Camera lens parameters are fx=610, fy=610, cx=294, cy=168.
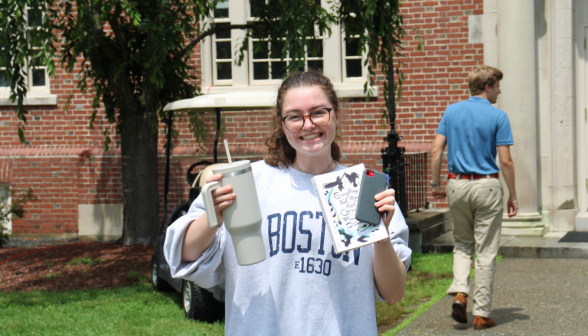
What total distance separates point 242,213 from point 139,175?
285 inches

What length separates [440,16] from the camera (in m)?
10.5

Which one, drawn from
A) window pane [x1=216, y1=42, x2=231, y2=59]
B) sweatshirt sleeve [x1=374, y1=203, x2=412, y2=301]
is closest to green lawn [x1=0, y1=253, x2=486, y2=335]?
sweatshirt sleeve [x1=374, y1=203, x2=412, y2=301]

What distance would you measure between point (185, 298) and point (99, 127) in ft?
21.6

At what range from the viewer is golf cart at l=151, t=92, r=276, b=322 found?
5.38 m

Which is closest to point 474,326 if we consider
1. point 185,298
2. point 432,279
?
point 432,279

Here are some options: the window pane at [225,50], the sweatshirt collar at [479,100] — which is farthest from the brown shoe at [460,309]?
the window pane at [225,50]

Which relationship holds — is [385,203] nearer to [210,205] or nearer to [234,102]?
[210,205]

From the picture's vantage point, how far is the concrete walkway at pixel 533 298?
493 centimetres

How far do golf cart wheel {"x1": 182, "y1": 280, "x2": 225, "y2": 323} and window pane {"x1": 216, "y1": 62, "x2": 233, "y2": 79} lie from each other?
21.5 ft

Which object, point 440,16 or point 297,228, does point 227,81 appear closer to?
point 440,16

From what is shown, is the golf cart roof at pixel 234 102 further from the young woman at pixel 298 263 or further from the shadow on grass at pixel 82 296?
the young woman at pixel 298 263

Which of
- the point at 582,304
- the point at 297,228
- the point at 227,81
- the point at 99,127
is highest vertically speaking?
the point at 227,81

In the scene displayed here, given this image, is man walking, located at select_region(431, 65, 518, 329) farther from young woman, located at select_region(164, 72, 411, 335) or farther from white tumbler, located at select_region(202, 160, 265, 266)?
white tumbler, located at select_region(202, 160, 265, 266)

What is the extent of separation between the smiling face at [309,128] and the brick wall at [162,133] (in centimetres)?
829
